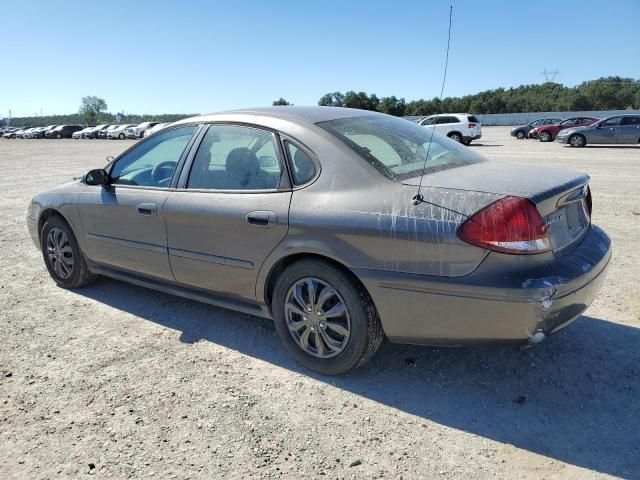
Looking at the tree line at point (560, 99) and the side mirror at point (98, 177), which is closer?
the side mirror at point (98, 177)

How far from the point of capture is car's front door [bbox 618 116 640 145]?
838 inches

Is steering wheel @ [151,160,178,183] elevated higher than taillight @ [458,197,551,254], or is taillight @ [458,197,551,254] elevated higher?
steering wheel @ [151,160,178,183]

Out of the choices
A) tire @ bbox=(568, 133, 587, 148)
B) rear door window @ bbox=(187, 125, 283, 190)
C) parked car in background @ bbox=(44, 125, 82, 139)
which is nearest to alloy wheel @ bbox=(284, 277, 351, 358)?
rear door window @ bbox=(187, 125, 283, 190)

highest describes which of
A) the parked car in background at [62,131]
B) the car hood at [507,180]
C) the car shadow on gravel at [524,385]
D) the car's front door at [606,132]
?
the parked car in background at [62,131]

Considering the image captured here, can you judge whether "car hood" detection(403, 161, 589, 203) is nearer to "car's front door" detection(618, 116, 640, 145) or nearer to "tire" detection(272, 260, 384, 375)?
"tire" detection(272, 260, 384, 375)

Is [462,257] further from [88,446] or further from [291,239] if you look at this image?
[88,446]

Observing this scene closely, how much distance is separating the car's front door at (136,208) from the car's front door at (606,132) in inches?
897

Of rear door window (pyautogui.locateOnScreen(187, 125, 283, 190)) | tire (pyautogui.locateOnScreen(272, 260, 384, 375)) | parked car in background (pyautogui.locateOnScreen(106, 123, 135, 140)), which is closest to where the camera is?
tire (pyautogui.locateOnScreen(272, 260, 384, 375))

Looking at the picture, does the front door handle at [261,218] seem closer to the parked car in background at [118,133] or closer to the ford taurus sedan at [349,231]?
the ford taurus sedan at [349,231]

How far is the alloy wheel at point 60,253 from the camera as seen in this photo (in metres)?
4.82

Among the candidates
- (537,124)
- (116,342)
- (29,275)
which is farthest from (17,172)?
(537,124)

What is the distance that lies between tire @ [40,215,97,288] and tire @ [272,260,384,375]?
2383 millimetres

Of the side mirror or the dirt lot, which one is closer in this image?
the dirt lot

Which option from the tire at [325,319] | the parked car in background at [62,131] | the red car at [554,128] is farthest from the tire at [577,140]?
the parked car in background at [62,131]
